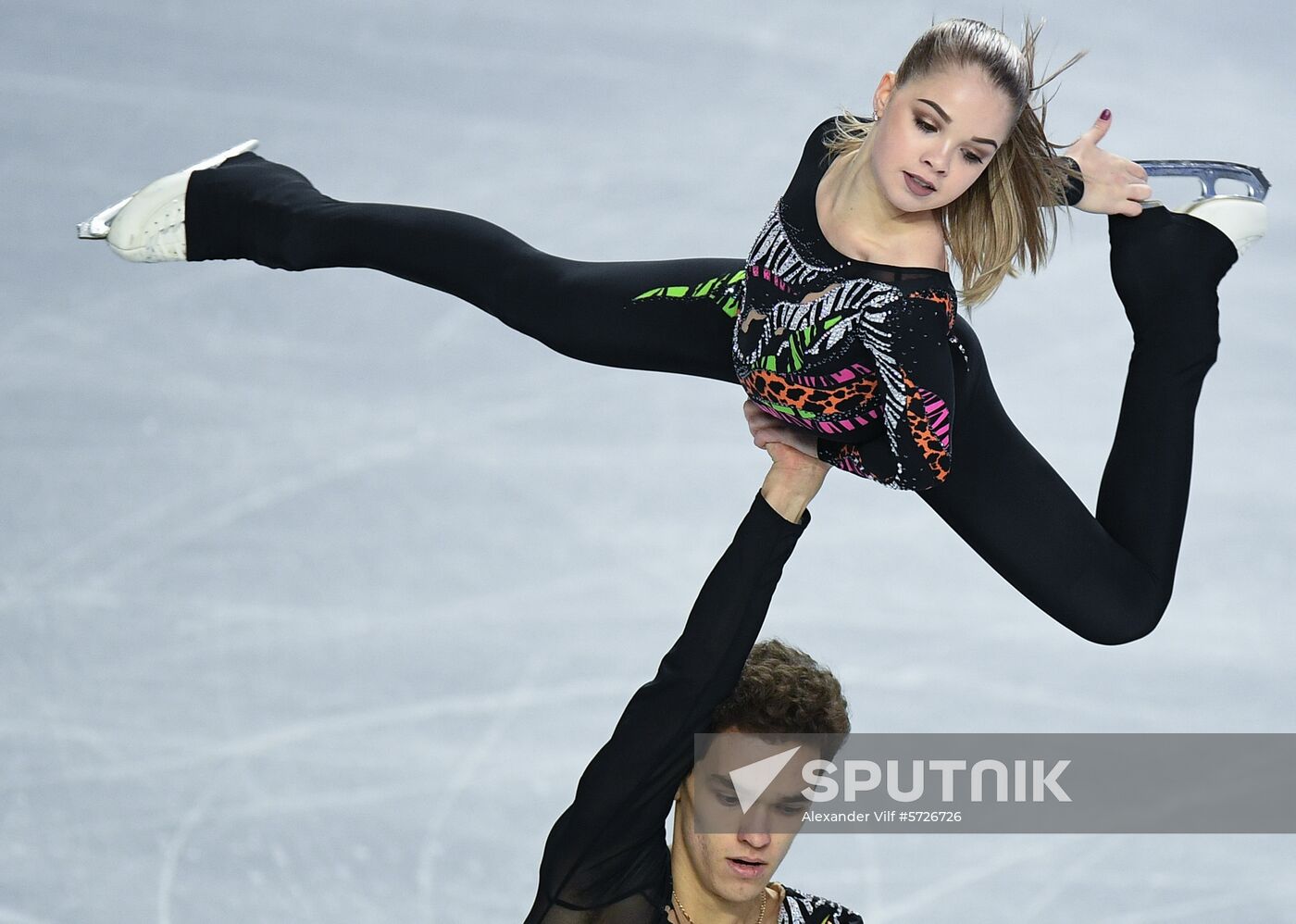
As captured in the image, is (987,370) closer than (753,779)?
No

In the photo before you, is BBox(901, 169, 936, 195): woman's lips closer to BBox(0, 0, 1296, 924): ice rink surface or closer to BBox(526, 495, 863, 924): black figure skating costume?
BBox(526, 495, 863, 924): black figure skating costume

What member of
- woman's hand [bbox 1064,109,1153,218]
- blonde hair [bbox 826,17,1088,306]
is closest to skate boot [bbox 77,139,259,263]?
blonde hair [bbox 826,17,1088,306]

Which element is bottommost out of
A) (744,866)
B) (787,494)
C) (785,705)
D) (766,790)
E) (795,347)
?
(744,866)

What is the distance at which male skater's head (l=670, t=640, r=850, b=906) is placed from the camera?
2.48 metres

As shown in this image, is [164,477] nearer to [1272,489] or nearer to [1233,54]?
[1272,489]

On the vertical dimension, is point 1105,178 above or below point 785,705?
above

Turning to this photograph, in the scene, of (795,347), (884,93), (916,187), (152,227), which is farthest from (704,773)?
(152,227)

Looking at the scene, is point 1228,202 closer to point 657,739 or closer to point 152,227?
point 657,739

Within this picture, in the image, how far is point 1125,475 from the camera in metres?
2.75

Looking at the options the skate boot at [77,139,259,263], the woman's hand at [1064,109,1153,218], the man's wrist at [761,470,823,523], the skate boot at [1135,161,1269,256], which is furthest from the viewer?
the skate boot at [77,139,259,263]

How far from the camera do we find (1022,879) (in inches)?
146

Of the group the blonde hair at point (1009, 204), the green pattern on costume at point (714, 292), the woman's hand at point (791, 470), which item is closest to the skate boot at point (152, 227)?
the green pattern on costume at point (714, 292)

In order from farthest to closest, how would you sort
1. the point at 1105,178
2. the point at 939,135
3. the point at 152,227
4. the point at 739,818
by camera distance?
1. the point at 152,227
2. the point at 1105,178
3. the point at 739,818
4. the point at 939,135

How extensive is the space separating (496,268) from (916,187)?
0.84m
